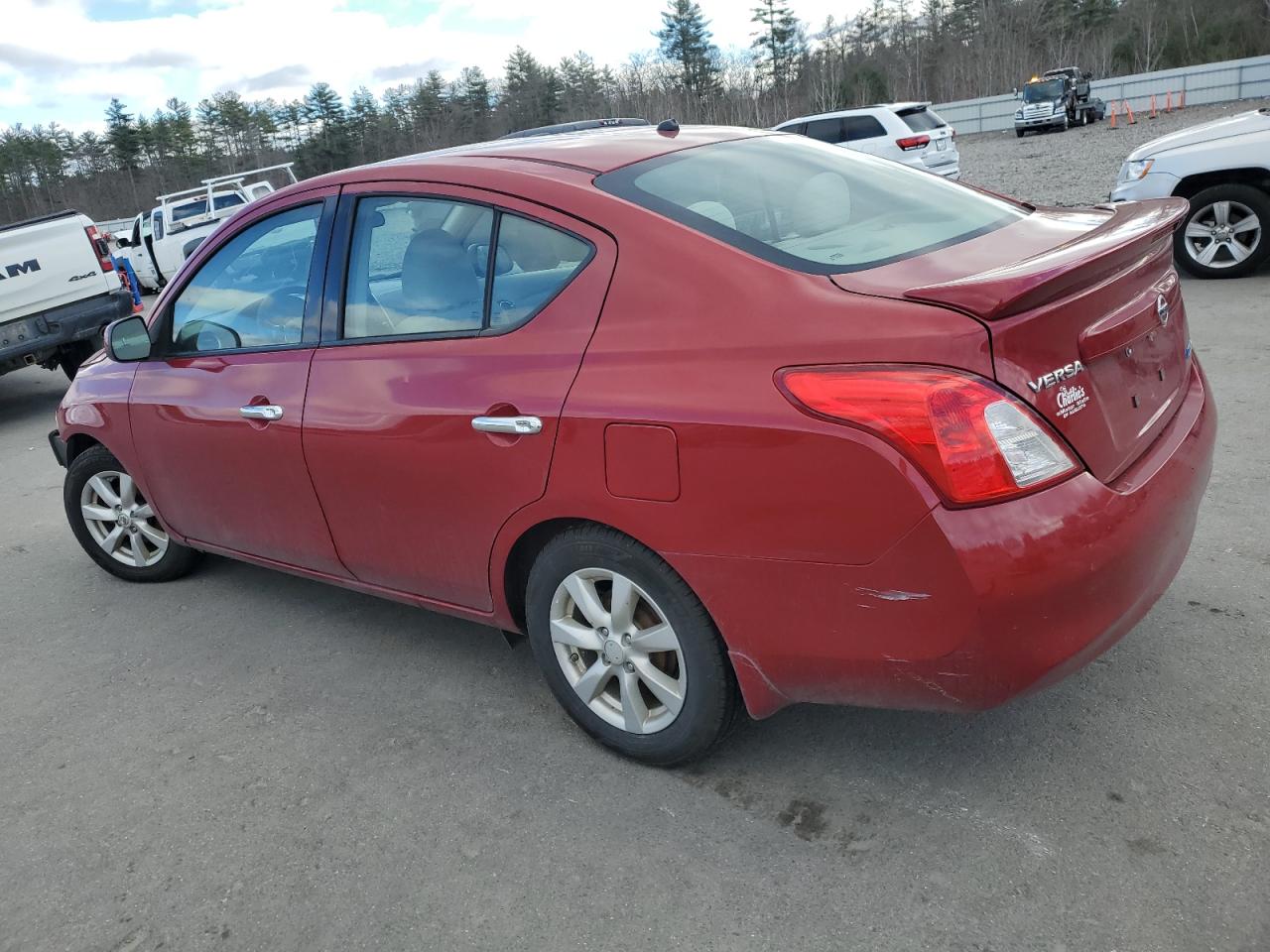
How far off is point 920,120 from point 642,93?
5472 centimetres

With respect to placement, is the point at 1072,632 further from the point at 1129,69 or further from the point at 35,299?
the point at 1129,69

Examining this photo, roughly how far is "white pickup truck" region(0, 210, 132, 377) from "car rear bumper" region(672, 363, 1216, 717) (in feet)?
29.8

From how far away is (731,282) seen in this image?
8.21 ft

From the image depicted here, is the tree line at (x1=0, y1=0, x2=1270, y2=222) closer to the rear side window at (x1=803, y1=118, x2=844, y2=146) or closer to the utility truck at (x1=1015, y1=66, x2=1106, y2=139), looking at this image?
the utility truck at (x1=1015, y1=66, x2=1106, y2=139)

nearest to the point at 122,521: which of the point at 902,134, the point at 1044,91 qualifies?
the point at 902,134

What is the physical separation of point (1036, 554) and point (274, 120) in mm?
90627

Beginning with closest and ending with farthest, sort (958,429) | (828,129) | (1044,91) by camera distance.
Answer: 1. (958,429)
2. (828,129)
3. (1044,91)

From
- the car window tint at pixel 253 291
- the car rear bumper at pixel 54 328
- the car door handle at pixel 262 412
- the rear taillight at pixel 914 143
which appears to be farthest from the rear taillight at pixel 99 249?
the rear taillight at pixel 914 143

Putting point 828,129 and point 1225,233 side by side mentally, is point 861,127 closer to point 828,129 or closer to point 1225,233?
point 828,129

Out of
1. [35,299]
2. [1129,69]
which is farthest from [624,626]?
[1129,69]

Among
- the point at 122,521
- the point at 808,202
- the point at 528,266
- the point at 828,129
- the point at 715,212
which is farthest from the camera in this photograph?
the point at 828,129

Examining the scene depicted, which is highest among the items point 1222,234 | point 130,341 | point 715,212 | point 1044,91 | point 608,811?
point 715,212

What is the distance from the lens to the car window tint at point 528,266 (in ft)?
9.24

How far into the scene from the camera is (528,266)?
114 inches
